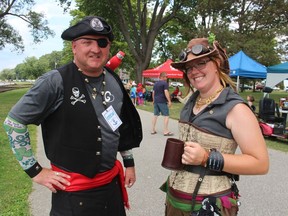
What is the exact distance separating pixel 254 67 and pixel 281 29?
44.0 ft

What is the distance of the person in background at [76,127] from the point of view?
196 cm

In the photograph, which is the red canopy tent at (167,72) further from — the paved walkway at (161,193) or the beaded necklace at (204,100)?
the beaded necklace at (204,100)

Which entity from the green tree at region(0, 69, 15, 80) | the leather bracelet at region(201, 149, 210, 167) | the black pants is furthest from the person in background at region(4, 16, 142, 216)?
the green tree at region(0, 69, 15, 80)

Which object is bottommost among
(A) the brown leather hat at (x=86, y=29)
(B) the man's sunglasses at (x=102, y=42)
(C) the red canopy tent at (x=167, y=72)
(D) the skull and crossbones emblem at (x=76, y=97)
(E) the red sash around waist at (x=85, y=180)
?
(C) the red canopy tent at (x=167, y=72)

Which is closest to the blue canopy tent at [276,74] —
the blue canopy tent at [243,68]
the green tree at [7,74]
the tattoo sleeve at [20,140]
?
the blue canopy tent at [243,68]

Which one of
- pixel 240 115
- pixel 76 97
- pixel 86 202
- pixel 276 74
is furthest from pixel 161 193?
pixel 276 74

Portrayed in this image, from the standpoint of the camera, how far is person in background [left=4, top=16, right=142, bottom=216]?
196 centimetres

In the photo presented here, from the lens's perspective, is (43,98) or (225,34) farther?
(225,34)

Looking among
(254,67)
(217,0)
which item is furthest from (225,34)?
(254,67)

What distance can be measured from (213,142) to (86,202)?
92 cm

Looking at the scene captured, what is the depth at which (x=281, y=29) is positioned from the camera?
25.0 m

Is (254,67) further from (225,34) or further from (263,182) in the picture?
(225,34)

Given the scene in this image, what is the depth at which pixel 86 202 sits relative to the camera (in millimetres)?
2088

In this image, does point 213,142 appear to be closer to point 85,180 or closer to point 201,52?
point 201,52
